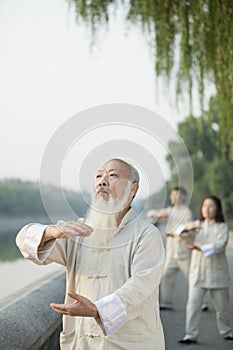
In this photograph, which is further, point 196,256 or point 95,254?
point 196,256

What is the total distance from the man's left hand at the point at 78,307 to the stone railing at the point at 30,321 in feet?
2.87

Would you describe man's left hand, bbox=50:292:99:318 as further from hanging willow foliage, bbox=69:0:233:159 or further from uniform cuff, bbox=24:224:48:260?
hanging willow foliage, bbox=69:0:233:159

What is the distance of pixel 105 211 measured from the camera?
10.7 ft

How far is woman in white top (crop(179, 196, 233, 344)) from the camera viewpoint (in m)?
6.96

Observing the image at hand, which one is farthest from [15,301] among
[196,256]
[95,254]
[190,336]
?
[196,256]

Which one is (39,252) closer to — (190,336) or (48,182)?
(48,182)

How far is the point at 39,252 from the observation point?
317 centimetres

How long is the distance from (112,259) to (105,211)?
0.21 meters

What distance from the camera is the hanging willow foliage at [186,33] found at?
6871 millimetres

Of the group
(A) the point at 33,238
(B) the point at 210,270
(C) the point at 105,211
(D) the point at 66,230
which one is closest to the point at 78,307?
(D) the point at 66,230

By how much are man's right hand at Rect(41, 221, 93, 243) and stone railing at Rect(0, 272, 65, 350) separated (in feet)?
2.72

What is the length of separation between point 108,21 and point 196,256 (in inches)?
98.0

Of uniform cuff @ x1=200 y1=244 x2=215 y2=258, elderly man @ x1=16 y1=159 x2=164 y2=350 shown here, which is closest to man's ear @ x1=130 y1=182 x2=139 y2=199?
elderly man @ x1=16 y1=159 x2=164 y2=350

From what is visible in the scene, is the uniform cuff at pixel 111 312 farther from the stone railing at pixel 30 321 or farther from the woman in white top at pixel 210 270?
the woman in white top at pixel 210 270
